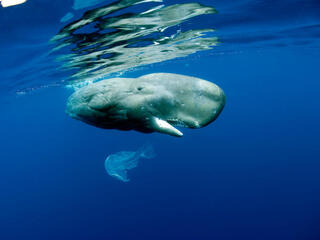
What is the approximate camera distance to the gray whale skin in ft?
7.60

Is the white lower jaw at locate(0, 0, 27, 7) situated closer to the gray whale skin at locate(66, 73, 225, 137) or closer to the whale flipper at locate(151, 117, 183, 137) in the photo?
the gray whale skin at locate(66, 73, 225, 137)

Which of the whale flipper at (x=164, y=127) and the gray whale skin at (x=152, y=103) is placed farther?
the gray whale skin at (x=152, y=103)

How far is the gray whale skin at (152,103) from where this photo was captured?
7.60 ft

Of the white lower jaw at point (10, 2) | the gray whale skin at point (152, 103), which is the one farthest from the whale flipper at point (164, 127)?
the white lower jaw at point (10, 2)

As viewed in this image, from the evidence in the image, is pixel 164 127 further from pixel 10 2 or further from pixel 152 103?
pixel 10 2

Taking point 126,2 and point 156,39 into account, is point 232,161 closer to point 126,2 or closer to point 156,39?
point 156,39

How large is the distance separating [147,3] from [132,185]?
33531 mm

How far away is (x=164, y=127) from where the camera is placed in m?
2.12

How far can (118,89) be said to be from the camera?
2504 millimetres

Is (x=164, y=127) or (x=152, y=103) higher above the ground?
(x=152, y=103)

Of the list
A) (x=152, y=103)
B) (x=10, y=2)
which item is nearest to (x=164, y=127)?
(x=152, y=103)

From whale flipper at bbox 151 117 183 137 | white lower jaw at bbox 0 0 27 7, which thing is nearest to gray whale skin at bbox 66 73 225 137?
whale flipper at bbox 151 117 183 137

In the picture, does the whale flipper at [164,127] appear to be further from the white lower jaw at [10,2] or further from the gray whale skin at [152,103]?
the white lower jaw at [10,2]

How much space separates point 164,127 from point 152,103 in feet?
1.17
